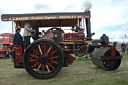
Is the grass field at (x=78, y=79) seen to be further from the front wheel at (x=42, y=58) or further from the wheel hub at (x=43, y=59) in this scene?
the wheel hub at (x=43, y=59)

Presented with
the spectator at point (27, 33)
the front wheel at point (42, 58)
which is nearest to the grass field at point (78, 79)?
the front wheel at point (42, 58)

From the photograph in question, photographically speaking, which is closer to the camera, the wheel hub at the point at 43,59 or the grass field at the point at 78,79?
the grass field at the point at 78,79

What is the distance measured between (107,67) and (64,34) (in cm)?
188

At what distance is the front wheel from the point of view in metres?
3.91

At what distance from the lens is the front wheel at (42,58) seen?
12.8 ft

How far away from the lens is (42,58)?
12.8 feet

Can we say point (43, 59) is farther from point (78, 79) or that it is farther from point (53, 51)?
point (78, 79)

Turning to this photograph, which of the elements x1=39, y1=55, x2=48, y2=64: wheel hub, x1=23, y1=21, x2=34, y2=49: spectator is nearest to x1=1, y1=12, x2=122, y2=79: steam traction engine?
x1=39, y1=55, x2=48, y2=64: wheel hub

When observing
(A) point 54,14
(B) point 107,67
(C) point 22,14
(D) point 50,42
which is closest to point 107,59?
(B) point 107,67

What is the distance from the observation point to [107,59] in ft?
14.6

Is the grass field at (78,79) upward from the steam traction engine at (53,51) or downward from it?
downward

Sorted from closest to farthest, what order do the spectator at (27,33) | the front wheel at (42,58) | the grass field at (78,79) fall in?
the grass field at (78,79) → the front wheel at (42,58) → the spectator at (27,33)

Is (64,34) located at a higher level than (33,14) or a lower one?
lower

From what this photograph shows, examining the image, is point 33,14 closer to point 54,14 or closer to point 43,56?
point 54,14
